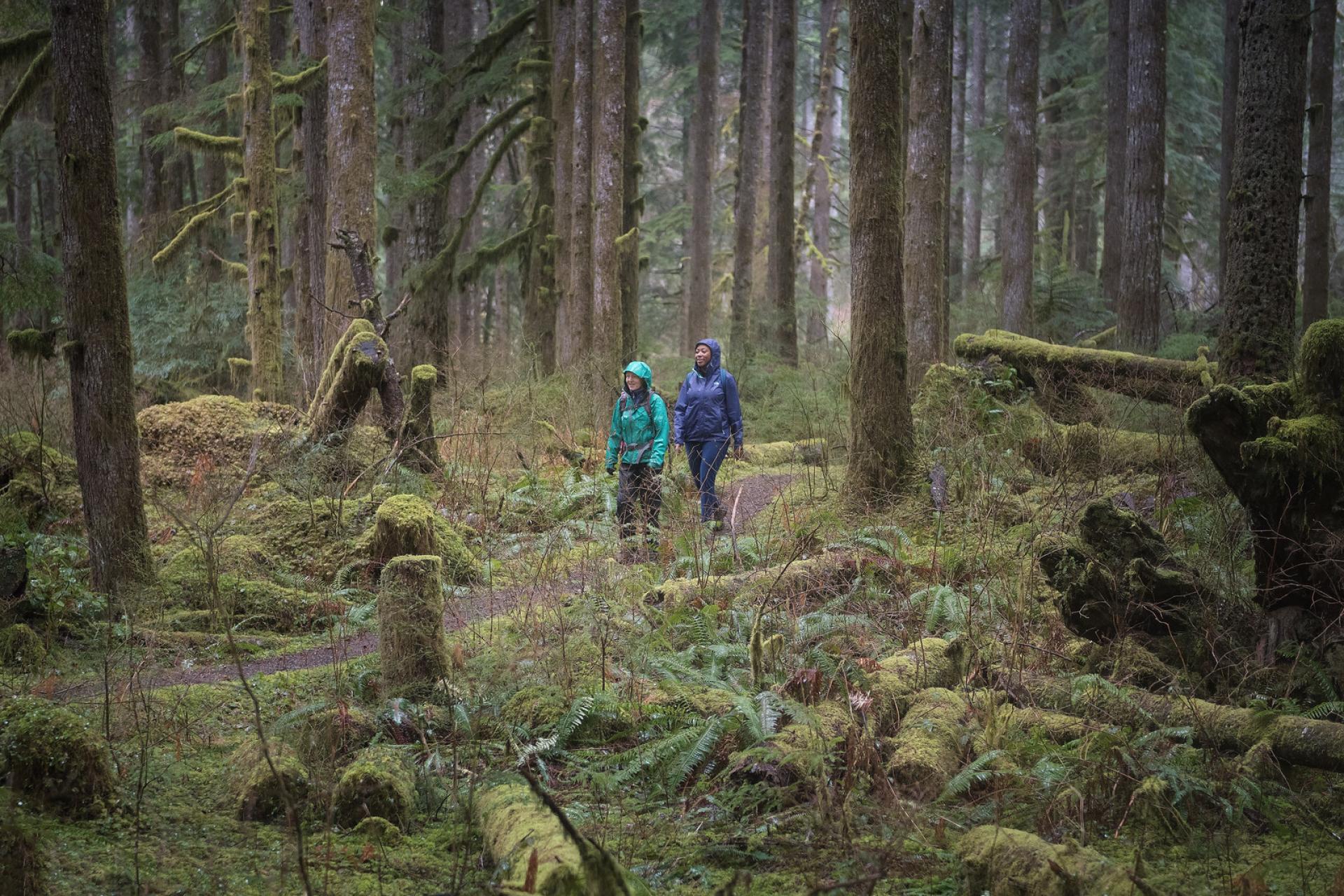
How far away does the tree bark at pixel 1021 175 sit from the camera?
2047cm

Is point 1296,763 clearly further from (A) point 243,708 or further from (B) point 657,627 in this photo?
(A) point 243,708

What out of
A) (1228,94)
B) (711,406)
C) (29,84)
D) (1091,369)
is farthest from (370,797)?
(1228,94)

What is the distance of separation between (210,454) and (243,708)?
263 inches

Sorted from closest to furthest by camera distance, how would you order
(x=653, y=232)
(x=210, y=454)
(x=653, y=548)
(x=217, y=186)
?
(x=653, y=548), (x=210, y=454), (x=217, y=186), (x=653, y=232)

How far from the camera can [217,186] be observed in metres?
22.4

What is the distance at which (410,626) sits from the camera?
19.4 ft

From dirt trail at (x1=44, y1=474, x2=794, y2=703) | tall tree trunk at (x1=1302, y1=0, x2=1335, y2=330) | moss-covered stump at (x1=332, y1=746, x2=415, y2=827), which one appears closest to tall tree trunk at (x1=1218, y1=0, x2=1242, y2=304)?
tall tree trunk at (x1=1302, y1=0, x2=1335, y2=330)

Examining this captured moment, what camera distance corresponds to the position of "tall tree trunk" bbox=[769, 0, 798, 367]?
23.4m

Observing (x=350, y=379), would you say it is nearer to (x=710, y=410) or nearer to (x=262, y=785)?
(x=710, y=410)

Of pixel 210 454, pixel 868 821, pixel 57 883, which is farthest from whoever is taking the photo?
pixel 210 454

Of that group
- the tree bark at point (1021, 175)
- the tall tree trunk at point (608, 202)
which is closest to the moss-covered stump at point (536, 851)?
the tall tree trunk at point (608, 202)

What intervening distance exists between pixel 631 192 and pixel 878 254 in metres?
11.6

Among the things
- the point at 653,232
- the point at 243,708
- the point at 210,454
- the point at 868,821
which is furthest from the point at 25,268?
the point at 653,232

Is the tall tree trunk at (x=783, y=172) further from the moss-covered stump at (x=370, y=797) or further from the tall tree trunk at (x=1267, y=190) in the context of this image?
the moss-covered stump at (x=370, y=797)
